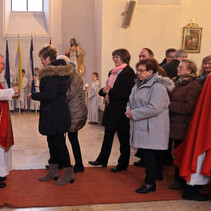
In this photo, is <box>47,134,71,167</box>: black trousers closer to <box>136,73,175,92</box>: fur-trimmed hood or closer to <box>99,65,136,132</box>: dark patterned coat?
<box>99,65,136,132</box>: dark patterned coat

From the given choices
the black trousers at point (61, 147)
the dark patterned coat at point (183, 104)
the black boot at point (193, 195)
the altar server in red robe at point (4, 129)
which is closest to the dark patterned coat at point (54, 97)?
the black trousers at point (61, 147)

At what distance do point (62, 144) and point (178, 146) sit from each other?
1487 mm

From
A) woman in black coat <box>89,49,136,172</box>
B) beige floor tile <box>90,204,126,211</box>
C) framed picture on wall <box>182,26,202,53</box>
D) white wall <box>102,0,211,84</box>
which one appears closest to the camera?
beige floor tile <box>90,204,126,211</box>

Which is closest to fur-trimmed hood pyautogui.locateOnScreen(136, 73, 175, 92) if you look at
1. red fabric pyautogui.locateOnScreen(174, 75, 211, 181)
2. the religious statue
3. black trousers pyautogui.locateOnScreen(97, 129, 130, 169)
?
red fabric pyautogui.locateOnScreen(174, 75, 211, 181)

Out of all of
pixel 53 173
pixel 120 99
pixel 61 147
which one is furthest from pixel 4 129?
pixel 120 99

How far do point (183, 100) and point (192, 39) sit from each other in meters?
6.92

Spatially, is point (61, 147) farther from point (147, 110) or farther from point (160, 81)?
point (160, 81)

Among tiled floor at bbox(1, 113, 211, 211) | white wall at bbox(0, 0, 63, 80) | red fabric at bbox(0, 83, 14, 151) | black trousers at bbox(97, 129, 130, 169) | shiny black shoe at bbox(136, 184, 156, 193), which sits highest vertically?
white wall at bbox(0, 0, 63, 80)

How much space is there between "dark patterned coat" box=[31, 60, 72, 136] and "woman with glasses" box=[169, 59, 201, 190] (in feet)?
4.46

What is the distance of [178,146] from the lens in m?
4.14

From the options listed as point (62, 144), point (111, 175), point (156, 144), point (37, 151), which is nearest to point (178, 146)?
point (156, 144)

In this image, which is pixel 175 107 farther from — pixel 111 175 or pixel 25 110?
pixel 25 110

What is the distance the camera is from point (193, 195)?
12.8ft

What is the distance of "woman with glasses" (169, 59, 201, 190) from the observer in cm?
400
